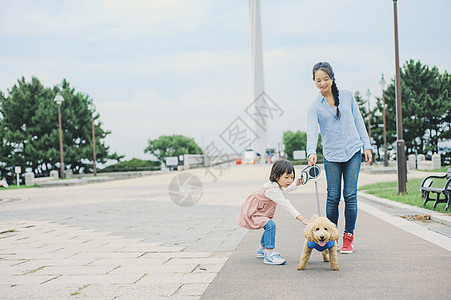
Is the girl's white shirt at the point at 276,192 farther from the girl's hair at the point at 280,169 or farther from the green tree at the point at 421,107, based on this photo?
the green tree at the point at 421,107

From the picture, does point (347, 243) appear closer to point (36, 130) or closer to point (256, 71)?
point (36, 130)

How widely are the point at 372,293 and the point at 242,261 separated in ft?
5.68

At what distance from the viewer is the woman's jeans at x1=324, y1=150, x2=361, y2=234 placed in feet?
16.6

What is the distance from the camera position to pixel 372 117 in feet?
165

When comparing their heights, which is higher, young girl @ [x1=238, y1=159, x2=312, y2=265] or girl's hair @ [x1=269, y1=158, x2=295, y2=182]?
girl's hair @ [x1=269, y1=158, x2=295, y2=182]

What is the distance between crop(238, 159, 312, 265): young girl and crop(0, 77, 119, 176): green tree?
39.3m

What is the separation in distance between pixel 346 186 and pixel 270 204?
0.87m

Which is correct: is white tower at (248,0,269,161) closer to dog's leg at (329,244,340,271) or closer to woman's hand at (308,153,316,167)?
woman's hand at (308,153,316,167)

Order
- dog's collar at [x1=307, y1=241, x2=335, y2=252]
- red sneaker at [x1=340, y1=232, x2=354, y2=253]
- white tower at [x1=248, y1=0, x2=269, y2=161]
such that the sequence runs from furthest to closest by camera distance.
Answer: white tower at [x1=248, y1=0, x2=269, y2=161]
red sneaker at [x1=340, y1=232, x2=354, y2=253]
dog's collar at [x1=307, y1=241, x2=335, y2=252]

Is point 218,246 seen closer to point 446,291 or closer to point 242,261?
point 242,261

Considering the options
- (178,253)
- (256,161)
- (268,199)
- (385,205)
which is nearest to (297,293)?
(268,199)

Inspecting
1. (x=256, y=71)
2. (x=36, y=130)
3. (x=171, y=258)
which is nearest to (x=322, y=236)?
(x=171, y=258)

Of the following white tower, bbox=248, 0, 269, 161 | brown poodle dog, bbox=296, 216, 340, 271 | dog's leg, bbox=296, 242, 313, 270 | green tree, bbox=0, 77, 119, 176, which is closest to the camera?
brown poodle dog, bbox=296, 216, 340, 271

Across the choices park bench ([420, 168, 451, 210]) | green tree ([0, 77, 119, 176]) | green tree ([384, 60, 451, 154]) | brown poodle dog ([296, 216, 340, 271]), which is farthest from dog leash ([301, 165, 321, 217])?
green tree ([384, 60, 451, 154])
